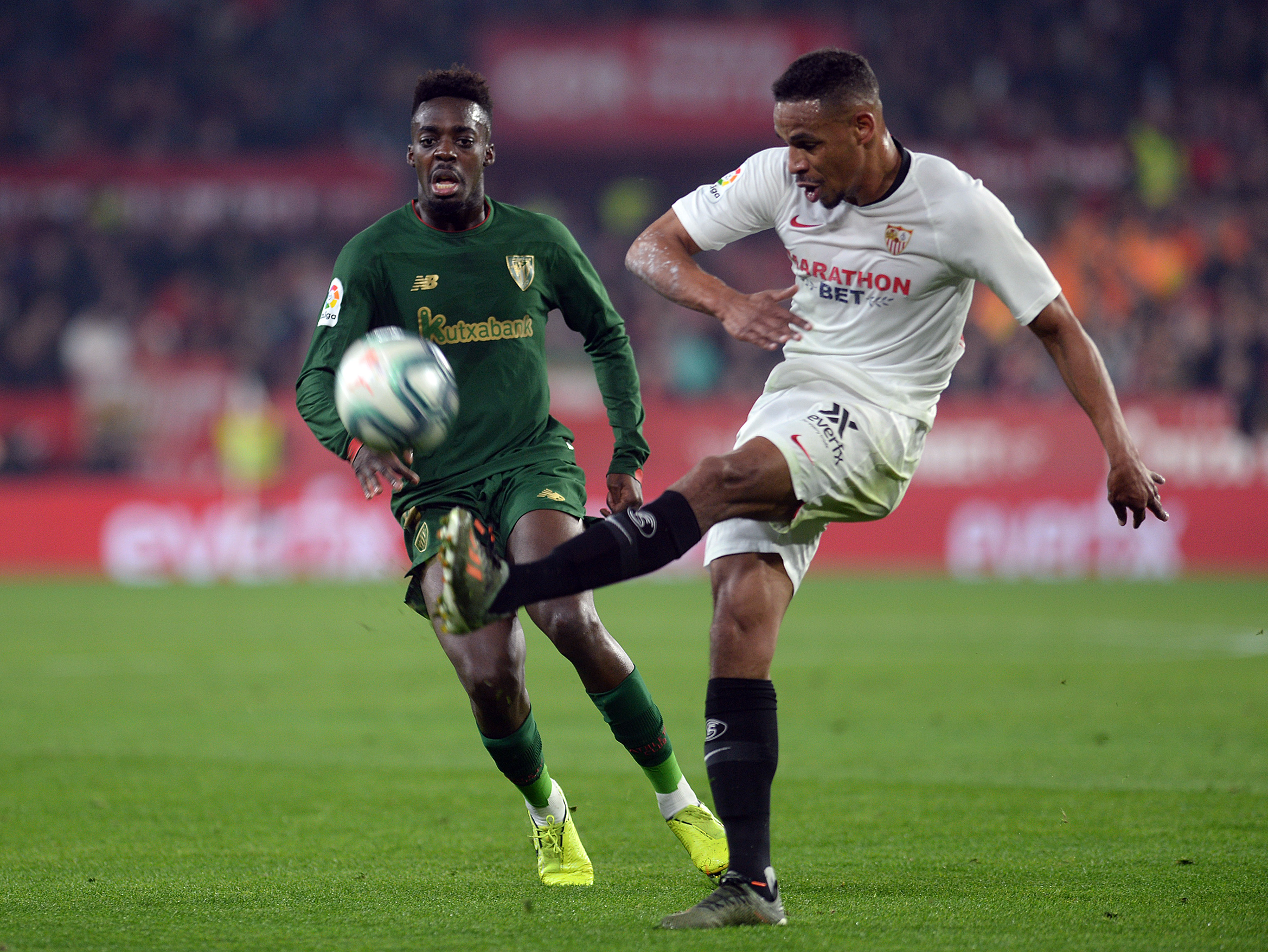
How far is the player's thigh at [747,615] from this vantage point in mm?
4109

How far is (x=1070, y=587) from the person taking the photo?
53.3 ft

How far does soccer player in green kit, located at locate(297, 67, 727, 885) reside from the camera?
462cm

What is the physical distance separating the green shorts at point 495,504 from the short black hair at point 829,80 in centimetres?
131

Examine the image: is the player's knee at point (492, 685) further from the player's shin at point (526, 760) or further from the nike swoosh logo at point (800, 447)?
the nike swoosh logo at point (800, 447)

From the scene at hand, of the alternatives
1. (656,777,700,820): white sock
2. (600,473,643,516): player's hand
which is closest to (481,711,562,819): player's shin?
(656,777,700,820): white sock

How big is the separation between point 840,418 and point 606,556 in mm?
735

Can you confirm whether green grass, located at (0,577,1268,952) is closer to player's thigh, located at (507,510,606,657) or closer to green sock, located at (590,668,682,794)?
green sock, located at (590,668,682,794)

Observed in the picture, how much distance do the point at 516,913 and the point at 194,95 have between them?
73.1ft

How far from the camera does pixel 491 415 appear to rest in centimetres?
479

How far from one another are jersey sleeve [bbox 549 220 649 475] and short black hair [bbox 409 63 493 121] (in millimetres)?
460

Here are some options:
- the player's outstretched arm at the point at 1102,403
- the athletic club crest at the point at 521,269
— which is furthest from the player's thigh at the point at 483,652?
the player's outstretched arm at the point at 1102,403

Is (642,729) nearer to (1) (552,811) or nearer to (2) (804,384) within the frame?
(1) (552,811)

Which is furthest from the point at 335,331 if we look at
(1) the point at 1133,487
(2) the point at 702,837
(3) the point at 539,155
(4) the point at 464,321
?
(3) the point at 539,155

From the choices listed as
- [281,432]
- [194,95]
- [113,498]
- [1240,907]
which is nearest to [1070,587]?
[281,432]
